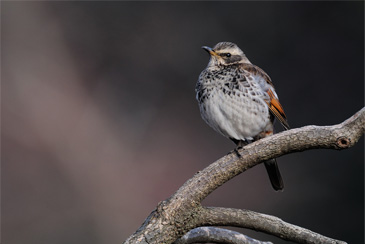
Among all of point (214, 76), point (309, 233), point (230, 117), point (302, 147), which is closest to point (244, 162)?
point (302, 147)

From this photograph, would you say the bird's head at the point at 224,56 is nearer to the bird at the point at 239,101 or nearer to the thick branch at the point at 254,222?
the bird at the point at 239,101

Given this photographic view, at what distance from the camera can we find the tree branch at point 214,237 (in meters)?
2.77

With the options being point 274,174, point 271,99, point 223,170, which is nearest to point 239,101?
point 271,99

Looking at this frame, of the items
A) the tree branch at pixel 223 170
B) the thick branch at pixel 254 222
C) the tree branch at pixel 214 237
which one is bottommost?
the tree branch at pixel 214 237

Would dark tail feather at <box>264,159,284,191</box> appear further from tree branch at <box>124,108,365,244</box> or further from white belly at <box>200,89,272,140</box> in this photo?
tree branch at <box>124,108,365,244</box>

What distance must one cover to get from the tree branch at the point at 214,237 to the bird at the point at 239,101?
90cm

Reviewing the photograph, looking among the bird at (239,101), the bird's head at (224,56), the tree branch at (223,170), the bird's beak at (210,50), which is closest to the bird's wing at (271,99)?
the bird at (239,101)

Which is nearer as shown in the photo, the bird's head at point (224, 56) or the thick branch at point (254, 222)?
the thick branch at point (254, 222)

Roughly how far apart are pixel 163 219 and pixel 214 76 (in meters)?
A: 1.36

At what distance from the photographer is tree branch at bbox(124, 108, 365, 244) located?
2.46m

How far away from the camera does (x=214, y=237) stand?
2811 millimetres

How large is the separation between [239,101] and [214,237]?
1.04 metres

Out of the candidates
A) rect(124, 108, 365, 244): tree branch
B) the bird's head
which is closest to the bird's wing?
the bird's head

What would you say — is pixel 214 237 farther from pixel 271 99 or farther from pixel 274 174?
pixel 271 99
